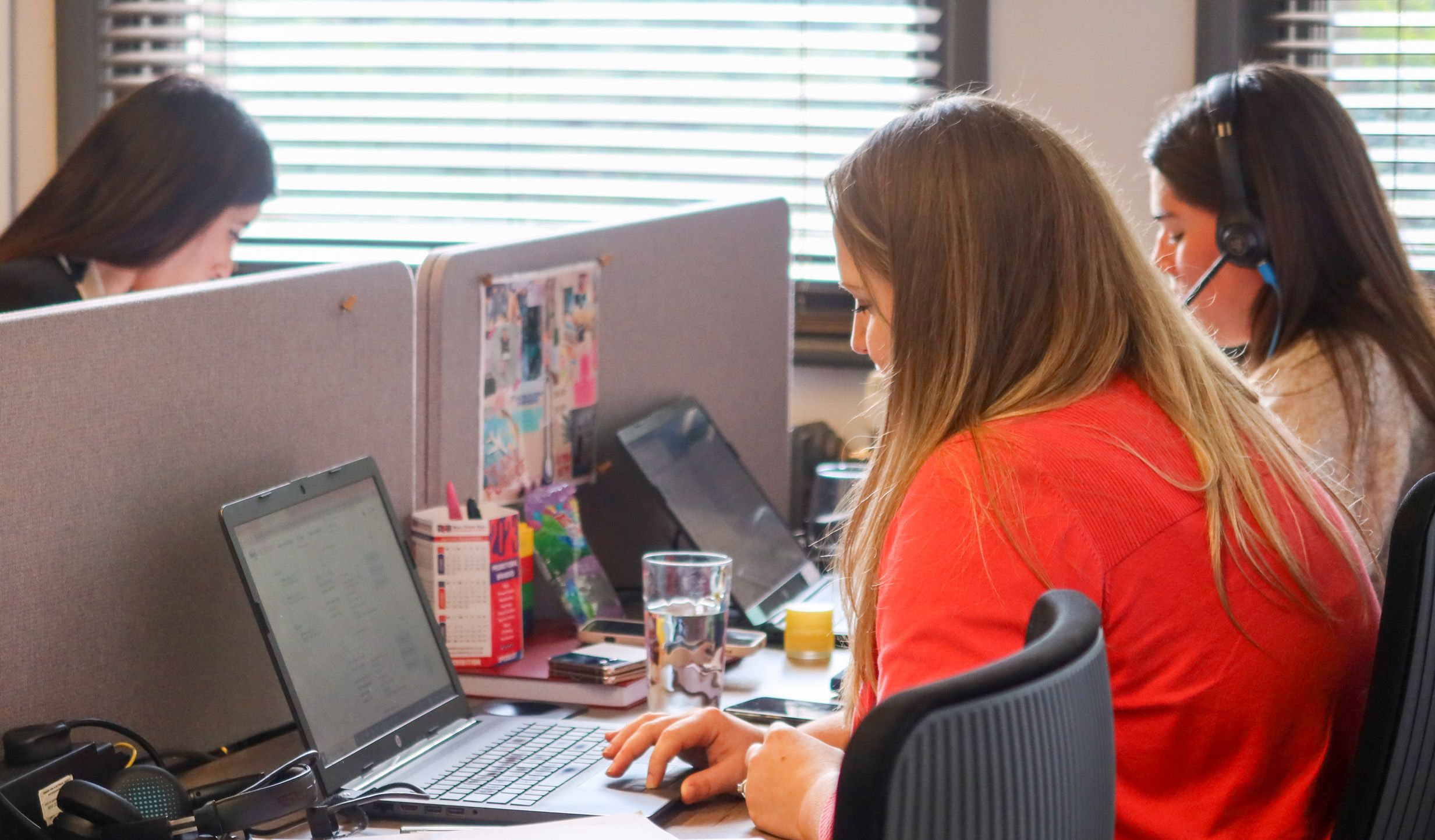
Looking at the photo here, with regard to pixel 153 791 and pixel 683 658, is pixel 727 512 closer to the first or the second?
pixel 683 658

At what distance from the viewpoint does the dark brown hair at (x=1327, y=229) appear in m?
1.65

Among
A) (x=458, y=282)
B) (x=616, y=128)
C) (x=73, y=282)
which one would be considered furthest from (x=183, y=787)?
(x=616, y=128)

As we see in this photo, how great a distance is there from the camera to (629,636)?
4.86 feet

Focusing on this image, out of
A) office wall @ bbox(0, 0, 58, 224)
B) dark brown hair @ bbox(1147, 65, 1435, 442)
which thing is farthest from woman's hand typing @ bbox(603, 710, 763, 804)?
office wall @ bbox(0, 0, 58, 224)

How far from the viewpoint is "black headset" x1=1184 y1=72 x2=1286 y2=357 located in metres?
1.70

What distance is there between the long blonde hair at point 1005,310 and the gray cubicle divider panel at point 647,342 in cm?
55

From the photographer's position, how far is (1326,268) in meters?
1.69

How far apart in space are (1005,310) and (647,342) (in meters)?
0.84

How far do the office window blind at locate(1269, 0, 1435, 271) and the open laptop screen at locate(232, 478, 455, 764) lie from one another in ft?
6.52

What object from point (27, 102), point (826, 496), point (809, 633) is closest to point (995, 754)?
point (809, 633)

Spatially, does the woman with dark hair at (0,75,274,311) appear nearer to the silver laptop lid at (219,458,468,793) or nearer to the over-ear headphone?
the silver laptop lid at (219,458,468,793)

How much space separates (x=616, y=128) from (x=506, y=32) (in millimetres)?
323

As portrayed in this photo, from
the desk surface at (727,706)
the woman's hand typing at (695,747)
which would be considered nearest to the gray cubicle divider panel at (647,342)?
the desk surface at (727,706)

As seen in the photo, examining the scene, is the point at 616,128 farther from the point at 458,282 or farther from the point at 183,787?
the point at 183,787
